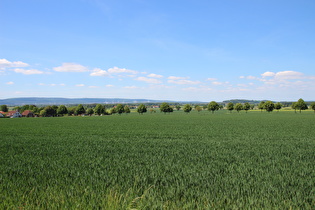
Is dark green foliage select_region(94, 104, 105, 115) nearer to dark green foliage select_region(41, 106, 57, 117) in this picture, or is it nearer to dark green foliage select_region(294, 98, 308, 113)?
dark green foliage select_region(41, 106, 57, 117)

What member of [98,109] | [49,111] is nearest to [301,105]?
[98,109]

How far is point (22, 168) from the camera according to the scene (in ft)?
34.3

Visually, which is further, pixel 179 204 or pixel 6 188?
pixel 6 188

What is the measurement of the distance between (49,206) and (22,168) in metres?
5.57

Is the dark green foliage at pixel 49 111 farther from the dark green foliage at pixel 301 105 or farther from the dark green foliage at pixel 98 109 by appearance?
the dark green foliage at pixel 301 105

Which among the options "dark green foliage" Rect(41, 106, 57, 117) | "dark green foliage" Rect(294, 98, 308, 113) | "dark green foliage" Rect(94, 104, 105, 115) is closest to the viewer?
"dark green foliage" Rect(294, 98, 308, 113)

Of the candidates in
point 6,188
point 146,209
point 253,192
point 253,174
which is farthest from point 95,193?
point 253,174

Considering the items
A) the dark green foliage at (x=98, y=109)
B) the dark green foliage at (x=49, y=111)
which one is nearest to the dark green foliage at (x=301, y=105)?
the dark green foliage at (x=98, y=109)

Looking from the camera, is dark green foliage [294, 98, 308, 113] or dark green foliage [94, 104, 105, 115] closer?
dark green foliage [294, 98, 308, 113]

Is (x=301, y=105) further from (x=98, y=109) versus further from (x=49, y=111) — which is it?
(x=49, y=111)

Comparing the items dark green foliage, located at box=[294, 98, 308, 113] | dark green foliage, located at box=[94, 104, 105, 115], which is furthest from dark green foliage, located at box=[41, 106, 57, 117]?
dark green foliage, located at box=[294, 98, 308, 113]

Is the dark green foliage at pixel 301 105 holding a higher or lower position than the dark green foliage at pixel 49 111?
higher

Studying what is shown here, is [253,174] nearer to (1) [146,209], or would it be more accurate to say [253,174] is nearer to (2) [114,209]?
(1) [146,209]

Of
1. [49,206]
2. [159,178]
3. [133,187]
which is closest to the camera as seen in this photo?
[49,206]
